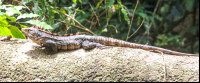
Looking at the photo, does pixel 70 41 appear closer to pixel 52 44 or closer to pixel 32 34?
pixel 52 44

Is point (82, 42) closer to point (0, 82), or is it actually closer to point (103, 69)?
point (103, 69)

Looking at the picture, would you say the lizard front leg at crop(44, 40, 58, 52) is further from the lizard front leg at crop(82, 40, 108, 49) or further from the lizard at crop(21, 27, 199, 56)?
the lizard front leg at crop(82, 40, 108, 49)

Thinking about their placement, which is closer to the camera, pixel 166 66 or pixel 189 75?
pixel 189 75

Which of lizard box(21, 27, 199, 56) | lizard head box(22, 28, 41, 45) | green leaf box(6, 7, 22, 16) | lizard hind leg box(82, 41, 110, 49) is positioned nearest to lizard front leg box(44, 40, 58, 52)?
lizard box(21, 27, 199, 56)

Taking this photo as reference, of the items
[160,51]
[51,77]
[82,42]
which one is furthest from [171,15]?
[51,77]

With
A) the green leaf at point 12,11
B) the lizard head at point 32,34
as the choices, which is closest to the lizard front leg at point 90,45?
the lizard head at point 32,34

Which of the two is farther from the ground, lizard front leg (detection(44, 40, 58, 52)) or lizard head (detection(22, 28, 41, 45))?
lizard head (detection(22, 28, 41, 45))

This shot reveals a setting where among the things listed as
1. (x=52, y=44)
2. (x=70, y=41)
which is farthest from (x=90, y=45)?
(x=52, y=44)

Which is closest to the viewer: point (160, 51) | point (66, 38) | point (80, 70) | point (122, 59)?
point (80, 70)

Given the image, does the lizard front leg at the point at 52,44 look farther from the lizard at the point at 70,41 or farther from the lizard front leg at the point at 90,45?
the lizard front leg at the point at 90,45
